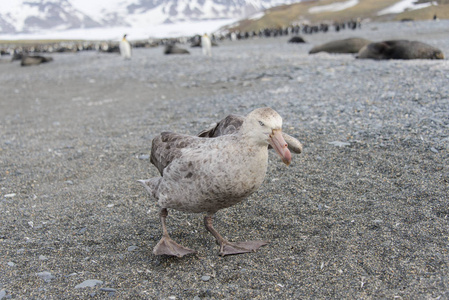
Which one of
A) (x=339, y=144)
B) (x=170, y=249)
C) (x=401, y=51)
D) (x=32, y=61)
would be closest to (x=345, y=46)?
(x=401, y=51)

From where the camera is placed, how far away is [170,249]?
3.82 meters

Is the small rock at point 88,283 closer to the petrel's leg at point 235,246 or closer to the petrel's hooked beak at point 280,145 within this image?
the petrel's leg at point 235,246

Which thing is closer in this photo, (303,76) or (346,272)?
(346,272)

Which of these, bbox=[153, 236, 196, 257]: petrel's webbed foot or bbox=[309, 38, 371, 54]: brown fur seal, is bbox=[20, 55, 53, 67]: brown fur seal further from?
bbox=[153, 236, 196, 257]: petrel's webbed foot

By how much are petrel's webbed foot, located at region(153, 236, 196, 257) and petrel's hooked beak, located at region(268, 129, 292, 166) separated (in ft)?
4.62

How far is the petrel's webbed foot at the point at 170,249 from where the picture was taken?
3.79 m

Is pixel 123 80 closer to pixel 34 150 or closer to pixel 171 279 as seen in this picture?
pixel 34 150

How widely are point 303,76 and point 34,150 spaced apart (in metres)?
7.70

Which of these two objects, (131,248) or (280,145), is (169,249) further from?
(280,145)

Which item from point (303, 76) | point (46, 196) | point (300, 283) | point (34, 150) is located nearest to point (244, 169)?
point (300, 283)

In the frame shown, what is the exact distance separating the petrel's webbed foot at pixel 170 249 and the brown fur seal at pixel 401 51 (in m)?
13.0

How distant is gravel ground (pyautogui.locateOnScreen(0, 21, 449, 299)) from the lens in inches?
135

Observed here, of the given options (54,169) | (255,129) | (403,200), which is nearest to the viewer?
(255,129)

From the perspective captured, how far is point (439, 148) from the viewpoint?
569 cm
